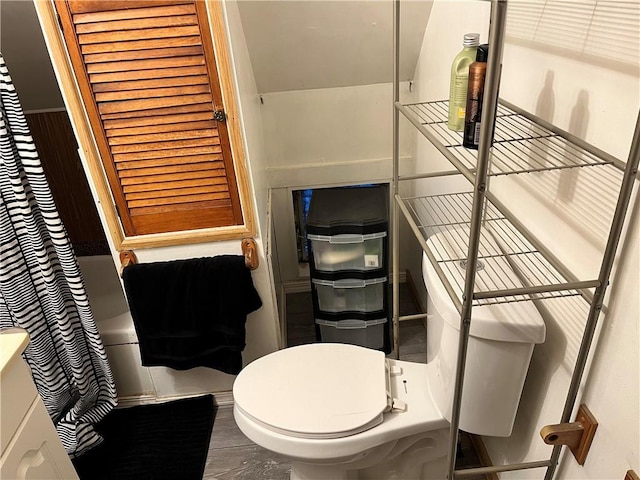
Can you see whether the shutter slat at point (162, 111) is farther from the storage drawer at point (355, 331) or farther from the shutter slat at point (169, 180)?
A: the storage drawer at point (355, 331)

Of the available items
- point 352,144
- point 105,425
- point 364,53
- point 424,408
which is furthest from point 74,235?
point 424,408

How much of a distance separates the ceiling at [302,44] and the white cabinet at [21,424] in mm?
1106

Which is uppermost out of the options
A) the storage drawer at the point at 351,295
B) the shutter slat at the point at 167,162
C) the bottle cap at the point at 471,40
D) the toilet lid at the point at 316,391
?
the bottle cap at the point at 471,40

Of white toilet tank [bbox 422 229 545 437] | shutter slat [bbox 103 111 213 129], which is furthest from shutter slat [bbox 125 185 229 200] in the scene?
white toilet tank [bbox 422 229 545 437]

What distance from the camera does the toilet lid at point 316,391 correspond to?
1.32 metres

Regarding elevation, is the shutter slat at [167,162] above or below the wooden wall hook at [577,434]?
above

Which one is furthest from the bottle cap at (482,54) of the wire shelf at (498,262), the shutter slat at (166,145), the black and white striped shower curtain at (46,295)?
the black and white striped shower curtain at (46,295)

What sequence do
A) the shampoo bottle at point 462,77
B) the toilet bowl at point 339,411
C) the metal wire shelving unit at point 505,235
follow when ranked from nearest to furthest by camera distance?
the metal wire shelving unit at point 505,235, the shampoo bottle at point 462,77, the toilet bowl at point 339,411

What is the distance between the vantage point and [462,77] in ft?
3.44

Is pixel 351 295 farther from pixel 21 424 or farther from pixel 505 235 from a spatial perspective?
pixel 21 424

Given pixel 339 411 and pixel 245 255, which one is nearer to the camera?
pixel 339 411

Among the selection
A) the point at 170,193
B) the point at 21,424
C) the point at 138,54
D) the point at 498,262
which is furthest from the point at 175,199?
the point at 498,262

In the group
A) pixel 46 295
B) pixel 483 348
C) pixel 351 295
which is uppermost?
pixel 483 348

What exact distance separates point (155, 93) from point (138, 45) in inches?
5.4
